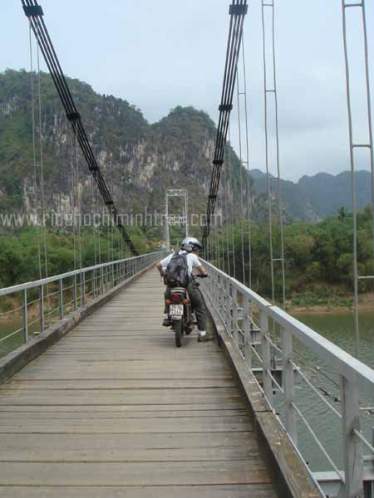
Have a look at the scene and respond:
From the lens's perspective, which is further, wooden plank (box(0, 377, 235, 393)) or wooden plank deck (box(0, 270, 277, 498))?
wooden plank (box(0, 377, 235, 393))

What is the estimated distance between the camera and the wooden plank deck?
2.61 meters

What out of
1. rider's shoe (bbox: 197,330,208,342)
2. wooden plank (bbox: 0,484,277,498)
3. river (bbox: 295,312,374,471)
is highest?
rider's shoe (bbox: 197,330,208,342)

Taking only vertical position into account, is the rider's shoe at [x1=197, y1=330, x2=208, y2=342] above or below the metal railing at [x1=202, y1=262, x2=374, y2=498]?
below

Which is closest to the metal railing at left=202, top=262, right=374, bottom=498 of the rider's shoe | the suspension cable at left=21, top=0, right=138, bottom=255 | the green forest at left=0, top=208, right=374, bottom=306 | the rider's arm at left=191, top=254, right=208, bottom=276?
the rider's arm at left=191, top=254, right=208, bottom=276

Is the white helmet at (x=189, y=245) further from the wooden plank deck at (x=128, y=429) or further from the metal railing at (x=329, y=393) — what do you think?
the metal railing at (x=329, y=393)

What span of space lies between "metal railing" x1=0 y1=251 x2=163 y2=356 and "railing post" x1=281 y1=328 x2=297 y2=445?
256cm

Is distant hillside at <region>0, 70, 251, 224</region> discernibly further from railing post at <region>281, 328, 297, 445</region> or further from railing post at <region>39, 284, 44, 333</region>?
railing post at <region>281, 328, 297, 445</region>

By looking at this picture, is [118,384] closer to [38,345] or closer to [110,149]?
[38,345]

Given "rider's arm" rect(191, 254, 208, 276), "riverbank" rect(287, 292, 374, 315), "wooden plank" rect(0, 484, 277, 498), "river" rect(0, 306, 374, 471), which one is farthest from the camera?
"riverbank" rect(287, 292, 374, 315)

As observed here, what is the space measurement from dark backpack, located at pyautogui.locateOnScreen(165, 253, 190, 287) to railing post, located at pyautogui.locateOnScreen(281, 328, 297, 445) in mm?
3435

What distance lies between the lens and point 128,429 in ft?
11.0

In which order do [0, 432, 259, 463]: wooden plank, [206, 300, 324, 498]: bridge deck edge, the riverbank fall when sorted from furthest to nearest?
the riverbank → [0, 432, 259, 463]: wooden plank → [206, 300, 324, 498]: bridge deck edge

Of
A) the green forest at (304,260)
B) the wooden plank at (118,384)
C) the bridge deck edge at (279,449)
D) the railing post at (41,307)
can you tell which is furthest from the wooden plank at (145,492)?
the green forest at (304,260)

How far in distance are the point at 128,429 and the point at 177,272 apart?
2848mm
